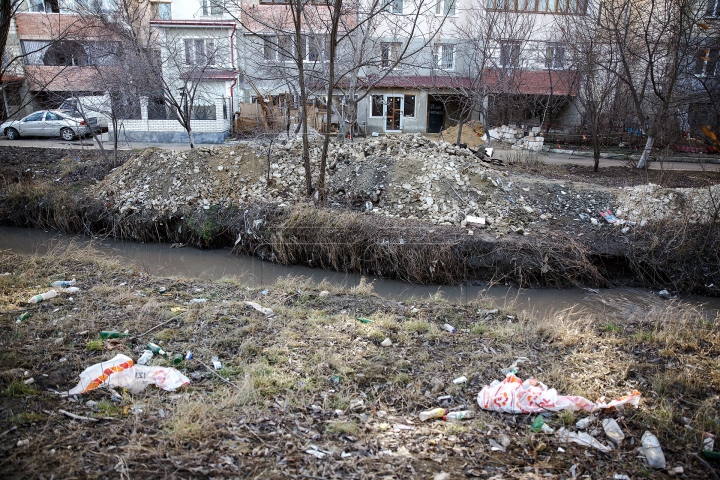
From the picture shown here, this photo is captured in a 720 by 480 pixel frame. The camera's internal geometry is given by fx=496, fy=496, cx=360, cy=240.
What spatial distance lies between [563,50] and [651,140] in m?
7.94

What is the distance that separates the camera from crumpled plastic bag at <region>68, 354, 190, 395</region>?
3.75 meters

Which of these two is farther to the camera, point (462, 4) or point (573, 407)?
point (462, 4)

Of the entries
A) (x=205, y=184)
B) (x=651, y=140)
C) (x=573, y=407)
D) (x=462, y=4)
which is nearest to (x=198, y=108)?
(x=205, y=184)

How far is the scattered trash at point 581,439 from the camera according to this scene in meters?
3.29

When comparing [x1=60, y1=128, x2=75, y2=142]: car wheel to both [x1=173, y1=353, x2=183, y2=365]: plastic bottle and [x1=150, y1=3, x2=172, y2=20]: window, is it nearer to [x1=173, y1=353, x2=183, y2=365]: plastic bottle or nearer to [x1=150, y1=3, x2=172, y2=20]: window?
[x1=150, y1=3, x2=172, y2=20]: window

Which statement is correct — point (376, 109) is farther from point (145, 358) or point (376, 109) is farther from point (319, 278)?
point (145, 358)

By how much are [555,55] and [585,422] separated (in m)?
20.0

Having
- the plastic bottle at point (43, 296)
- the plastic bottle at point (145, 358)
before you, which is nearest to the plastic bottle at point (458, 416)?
the plastic bottle at point (145, 358)

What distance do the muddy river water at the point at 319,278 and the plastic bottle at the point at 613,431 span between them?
3322 millimetres

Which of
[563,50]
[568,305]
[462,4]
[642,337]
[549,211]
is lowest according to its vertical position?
[568,305]

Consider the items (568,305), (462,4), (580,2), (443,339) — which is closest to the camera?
(443,339)

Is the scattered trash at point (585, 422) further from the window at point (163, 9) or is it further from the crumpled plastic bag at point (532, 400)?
the window at point (163, 9)

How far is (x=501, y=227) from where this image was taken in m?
9.34

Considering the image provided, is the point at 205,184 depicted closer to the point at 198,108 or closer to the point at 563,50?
the point at 198,108
